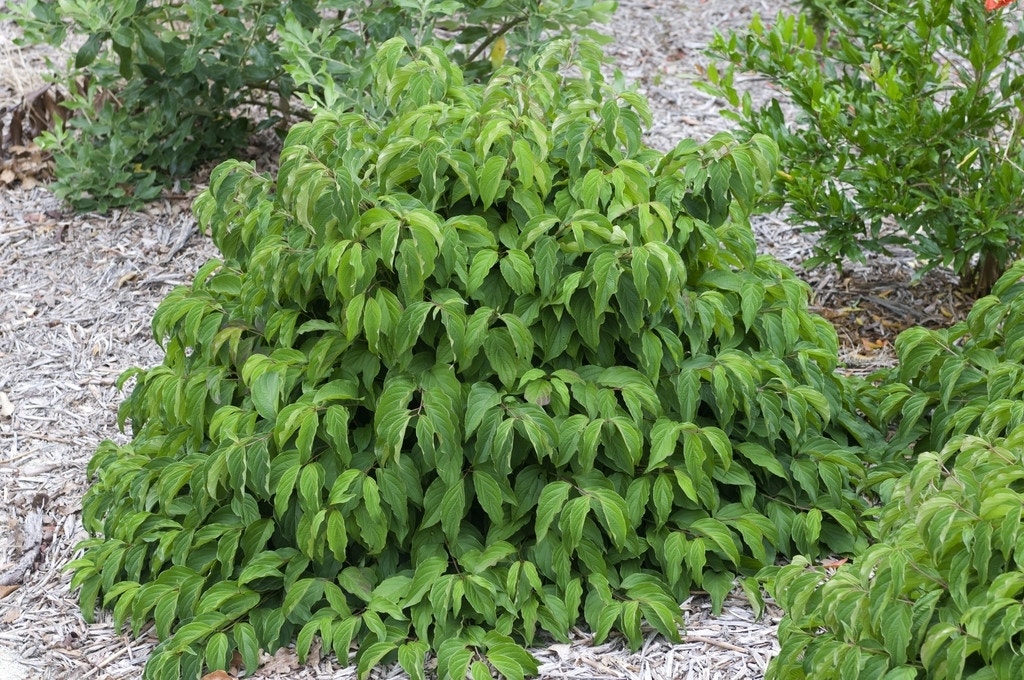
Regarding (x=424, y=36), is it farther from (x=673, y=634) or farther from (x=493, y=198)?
(x=673, y=634)

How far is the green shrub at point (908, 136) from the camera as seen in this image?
412 centimetres

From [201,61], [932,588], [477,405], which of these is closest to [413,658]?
[477,405]

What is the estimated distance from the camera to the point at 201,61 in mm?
5289

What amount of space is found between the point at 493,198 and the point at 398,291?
1.25ft

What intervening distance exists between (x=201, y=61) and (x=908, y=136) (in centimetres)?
316

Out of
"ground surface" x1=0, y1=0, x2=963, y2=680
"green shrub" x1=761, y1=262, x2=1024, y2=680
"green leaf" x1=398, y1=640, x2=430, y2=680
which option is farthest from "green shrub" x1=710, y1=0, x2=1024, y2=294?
"green leaf" x1=398, y1=640, x2=430, y2=680

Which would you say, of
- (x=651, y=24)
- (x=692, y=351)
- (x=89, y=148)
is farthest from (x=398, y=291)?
(x=651, y=24)

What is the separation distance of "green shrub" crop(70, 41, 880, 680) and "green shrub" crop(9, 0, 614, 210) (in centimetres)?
132

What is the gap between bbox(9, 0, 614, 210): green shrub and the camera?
16.0 feet

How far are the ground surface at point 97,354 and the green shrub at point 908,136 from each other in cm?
56

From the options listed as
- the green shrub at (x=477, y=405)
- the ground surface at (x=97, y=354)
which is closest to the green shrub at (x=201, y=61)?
the ground surface at (x=97, y=354)

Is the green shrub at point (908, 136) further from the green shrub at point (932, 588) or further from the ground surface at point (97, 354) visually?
the green shrub at point (932, 588)

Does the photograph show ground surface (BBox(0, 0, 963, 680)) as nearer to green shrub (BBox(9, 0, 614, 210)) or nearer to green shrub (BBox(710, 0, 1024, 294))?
green shrub (BBox(9, 0, 614, 210))

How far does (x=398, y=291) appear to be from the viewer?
10.2 ft
